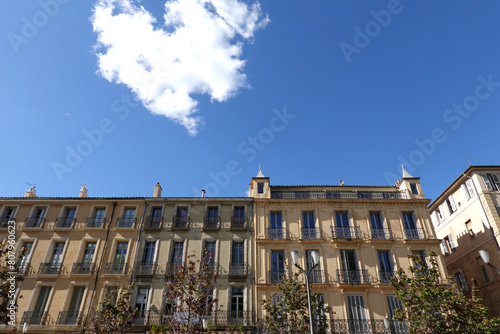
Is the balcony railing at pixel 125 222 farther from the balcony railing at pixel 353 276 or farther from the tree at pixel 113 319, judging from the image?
the balcony railing at pixel 353 276

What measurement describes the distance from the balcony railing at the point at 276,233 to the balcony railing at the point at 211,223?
3544 mm

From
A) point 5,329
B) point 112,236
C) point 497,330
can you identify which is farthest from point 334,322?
point 5,329

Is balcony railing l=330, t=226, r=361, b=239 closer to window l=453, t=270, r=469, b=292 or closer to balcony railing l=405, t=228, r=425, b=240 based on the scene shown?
balcony railing l=405, t=228, r=425, b=240

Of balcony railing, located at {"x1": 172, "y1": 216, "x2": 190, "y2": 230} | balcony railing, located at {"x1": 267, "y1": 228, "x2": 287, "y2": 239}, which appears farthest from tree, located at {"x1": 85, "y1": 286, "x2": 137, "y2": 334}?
balcony railing, located at {"x1": 267, "y1": 228, "x2": 287, "y2": 239}

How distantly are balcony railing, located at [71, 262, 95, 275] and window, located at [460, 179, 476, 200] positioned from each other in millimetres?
27224

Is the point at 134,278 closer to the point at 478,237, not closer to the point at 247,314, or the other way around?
the point at 247,314

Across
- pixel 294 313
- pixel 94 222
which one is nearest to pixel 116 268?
pixel 94 222

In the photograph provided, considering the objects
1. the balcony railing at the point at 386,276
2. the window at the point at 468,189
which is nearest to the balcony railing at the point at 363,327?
the balcony railing at the point at 386,276

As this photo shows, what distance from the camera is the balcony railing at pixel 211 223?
22.4 metres

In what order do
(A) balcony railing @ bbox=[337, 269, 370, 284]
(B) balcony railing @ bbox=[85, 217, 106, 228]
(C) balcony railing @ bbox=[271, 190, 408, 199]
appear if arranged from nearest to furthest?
(A) balcony railing @ bbox=[337, 269, 370, 284] < (B) balcony railing @ bbox=[85, 217, 106, 228] < (C) balcony railing @ bbox=[271, 190, 408, 199]

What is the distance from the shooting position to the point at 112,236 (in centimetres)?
2231

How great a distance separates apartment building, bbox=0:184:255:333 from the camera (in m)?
19.7

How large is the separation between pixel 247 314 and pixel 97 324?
8130mm

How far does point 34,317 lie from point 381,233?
22.6 metres
